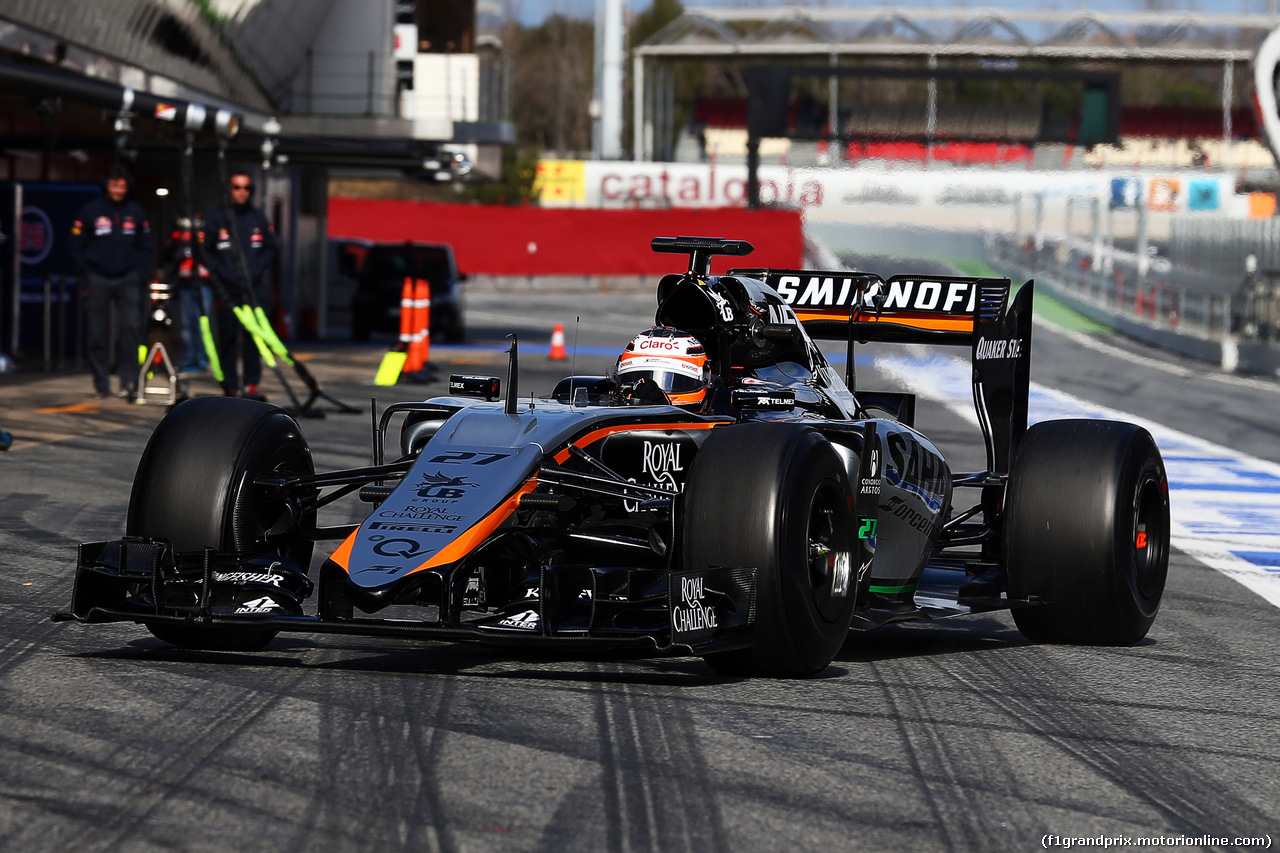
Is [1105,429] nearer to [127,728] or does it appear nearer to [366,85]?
[127,728]

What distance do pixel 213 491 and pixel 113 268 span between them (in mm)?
10941

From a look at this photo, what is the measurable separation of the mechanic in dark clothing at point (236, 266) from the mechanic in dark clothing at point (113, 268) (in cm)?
76

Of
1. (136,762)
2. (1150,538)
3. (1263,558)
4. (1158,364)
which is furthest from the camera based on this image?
(1158,364)

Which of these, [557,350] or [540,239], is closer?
[557,350]

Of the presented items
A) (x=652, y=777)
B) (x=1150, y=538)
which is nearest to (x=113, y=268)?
(x=1150, y=538)

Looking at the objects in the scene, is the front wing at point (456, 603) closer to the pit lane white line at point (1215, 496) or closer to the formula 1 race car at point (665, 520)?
the formula 1 race car at point (665, 520)

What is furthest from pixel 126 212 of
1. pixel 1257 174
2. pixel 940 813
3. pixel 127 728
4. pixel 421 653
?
pixel 1257 174

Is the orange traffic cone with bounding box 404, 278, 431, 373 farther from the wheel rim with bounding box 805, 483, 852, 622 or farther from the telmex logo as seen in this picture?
the wheel rim with bounding box 805, 483, 852, 622

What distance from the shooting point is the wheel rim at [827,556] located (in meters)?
6.29

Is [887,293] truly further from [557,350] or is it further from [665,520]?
[557,350]

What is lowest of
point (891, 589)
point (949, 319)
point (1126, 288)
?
point (891, 589)

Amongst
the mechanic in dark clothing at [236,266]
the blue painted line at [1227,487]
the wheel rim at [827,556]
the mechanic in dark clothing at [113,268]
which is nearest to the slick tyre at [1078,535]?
the wheel rim at [827,556]

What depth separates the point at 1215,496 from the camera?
13188mm

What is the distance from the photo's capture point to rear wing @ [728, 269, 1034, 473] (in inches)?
331
